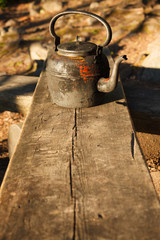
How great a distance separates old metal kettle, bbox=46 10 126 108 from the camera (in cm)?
174

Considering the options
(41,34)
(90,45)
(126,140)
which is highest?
(90,45)

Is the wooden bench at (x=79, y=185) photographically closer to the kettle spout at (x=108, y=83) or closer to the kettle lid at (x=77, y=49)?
the kettle spout at (x=108, y=83)

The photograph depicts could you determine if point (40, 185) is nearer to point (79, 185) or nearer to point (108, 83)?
point (79, 185)

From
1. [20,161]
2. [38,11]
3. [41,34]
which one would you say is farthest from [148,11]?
[20,161]

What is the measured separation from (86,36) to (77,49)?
4.28 metres

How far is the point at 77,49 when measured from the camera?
1.76 metres

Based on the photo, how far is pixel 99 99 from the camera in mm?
1933

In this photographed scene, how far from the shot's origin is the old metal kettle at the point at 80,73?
5.71 feet

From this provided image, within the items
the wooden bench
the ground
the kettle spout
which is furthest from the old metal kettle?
the ground

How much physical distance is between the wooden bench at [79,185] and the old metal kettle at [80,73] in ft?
0.61

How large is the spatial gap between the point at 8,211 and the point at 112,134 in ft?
2.62

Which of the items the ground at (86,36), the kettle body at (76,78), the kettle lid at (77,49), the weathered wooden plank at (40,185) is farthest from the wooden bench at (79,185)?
the ground at (86,36)

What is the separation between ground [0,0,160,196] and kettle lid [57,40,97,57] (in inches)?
56.9

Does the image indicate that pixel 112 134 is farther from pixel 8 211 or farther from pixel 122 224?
pixel 8 211
